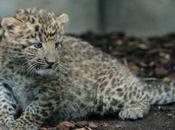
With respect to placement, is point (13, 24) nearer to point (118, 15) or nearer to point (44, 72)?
point (44, 72)

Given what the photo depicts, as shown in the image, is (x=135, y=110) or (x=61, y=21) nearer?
(x=61, y=21)

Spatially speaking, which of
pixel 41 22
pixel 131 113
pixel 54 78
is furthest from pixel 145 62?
pixel 41 22

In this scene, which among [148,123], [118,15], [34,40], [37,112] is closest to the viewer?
[34,40]

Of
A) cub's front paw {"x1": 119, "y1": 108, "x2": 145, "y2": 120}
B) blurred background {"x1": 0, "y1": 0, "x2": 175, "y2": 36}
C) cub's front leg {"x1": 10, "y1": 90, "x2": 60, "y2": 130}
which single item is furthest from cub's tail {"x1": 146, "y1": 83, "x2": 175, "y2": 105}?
blurred background {"x1": 0, "y1": 0, "x2": 175, "y2": 36}

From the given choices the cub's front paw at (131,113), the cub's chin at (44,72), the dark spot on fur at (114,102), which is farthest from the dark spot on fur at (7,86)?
the cub's front paw at (131,113)

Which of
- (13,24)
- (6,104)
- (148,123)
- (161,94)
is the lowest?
(148,123)

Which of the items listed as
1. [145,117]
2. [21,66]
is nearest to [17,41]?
[21,66]
